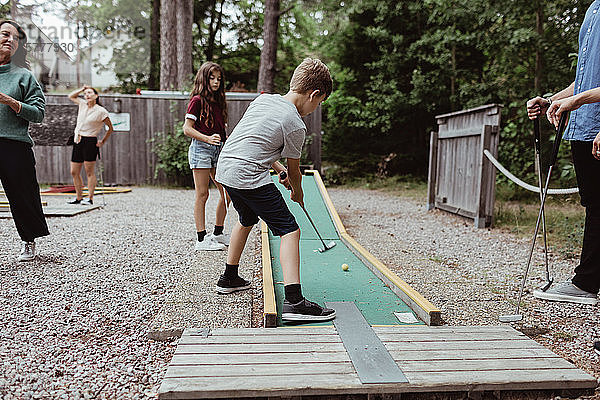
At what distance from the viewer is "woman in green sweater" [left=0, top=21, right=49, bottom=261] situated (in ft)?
11.8

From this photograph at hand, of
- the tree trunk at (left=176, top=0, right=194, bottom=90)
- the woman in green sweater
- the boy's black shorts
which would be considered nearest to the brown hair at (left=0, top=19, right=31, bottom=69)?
the woman in green sweater

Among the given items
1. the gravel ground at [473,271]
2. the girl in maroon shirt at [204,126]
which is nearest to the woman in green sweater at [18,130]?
the girl in maroon shirt at [204,126]

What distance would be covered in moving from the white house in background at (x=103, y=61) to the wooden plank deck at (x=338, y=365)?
20286mm

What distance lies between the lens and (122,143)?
35.3ft

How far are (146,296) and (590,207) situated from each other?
2.82 metres

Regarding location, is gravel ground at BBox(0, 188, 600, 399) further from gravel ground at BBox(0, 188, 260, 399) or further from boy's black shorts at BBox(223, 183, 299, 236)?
Answer: boy's black shorts at BBox(223, 183, 299, 236)

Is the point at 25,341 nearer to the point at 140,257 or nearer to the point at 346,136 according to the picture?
the point at 140,257

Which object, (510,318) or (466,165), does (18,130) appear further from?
(466,165)

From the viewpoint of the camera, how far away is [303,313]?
2.56 meters

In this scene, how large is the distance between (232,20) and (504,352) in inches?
766

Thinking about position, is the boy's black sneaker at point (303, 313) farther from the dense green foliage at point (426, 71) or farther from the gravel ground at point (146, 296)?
the dense green foliage at point (426, 71)

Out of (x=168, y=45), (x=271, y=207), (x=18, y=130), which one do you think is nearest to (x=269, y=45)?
(x=168, y=45)

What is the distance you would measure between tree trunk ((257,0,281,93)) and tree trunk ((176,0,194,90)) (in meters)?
1.92

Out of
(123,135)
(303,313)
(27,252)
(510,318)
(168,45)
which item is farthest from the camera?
(168,45)
